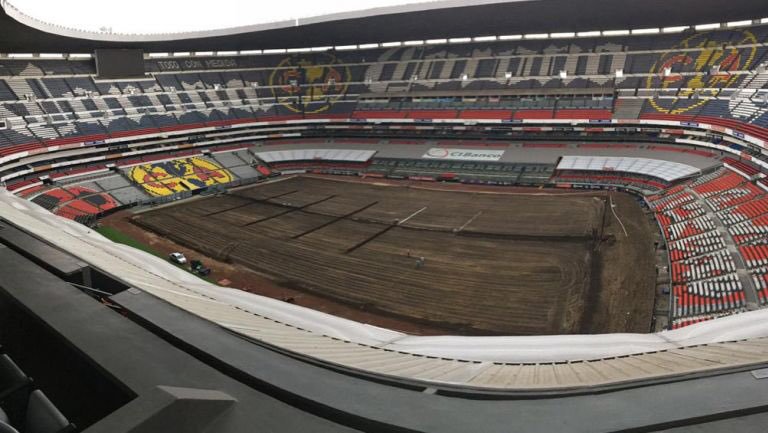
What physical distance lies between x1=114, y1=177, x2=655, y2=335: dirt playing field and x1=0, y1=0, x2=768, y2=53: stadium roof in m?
17.0

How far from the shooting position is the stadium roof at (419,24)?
127 ft

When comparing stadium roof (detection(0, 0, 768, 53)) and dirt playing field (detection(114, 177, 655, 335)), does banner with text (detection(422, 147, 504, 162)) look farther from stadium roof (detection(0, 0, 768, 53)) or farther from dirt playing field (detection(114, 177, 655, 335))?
stadium roof (detection(0, 0, 768, 53))

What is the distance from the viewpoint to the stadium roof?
3872 cm

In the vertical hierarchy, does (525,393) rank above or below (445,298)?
above

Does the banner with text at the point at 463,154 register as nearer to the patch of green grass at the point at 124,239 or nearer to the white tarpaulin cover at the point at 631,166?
the white tarpaulin cover at the point at 631,166

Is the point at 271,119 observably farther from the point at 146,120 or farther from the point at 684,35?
the point at 684,35

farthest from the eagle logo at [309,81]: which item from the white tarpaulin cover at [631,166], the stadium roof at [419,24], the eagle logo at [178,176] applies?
the white tarpaulin cover at [631,166]

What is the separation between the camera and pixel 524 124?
2019 inches

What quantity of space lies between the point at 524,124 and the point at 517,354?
154 ft

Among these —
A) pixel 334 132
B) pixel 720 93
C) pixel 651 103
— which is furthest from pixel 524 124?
pixel 334 132

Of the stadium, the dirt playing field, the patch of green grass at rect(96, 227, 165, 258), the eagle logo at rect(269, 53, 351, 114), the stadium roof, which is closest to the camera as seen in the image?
the stadium

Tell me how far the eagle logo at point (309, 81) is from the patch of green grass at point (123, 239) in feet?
110

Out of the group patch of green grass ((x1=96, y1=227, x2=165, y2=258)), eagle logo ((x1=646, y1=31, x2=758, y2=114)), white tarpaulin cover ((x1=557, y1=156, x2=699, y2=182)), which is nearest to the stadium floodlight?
eagle logo ((x1=646, y1=31, x2=758, y2=114))

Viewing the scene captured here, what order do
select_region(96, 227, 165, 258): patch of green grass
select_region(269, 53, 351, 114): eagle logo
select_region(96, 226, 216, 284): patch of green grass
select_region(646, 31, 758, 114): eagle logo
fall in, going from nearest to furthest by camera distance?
1. select_region(96, 226, 216, 284): patch of green grass
2. select_region(96, 227, 165, 258): patch of green grass
3. select_region(646, 31, 758, 114): eagle logo
4. select_region(269, 53, 351, 114): eagle logo
